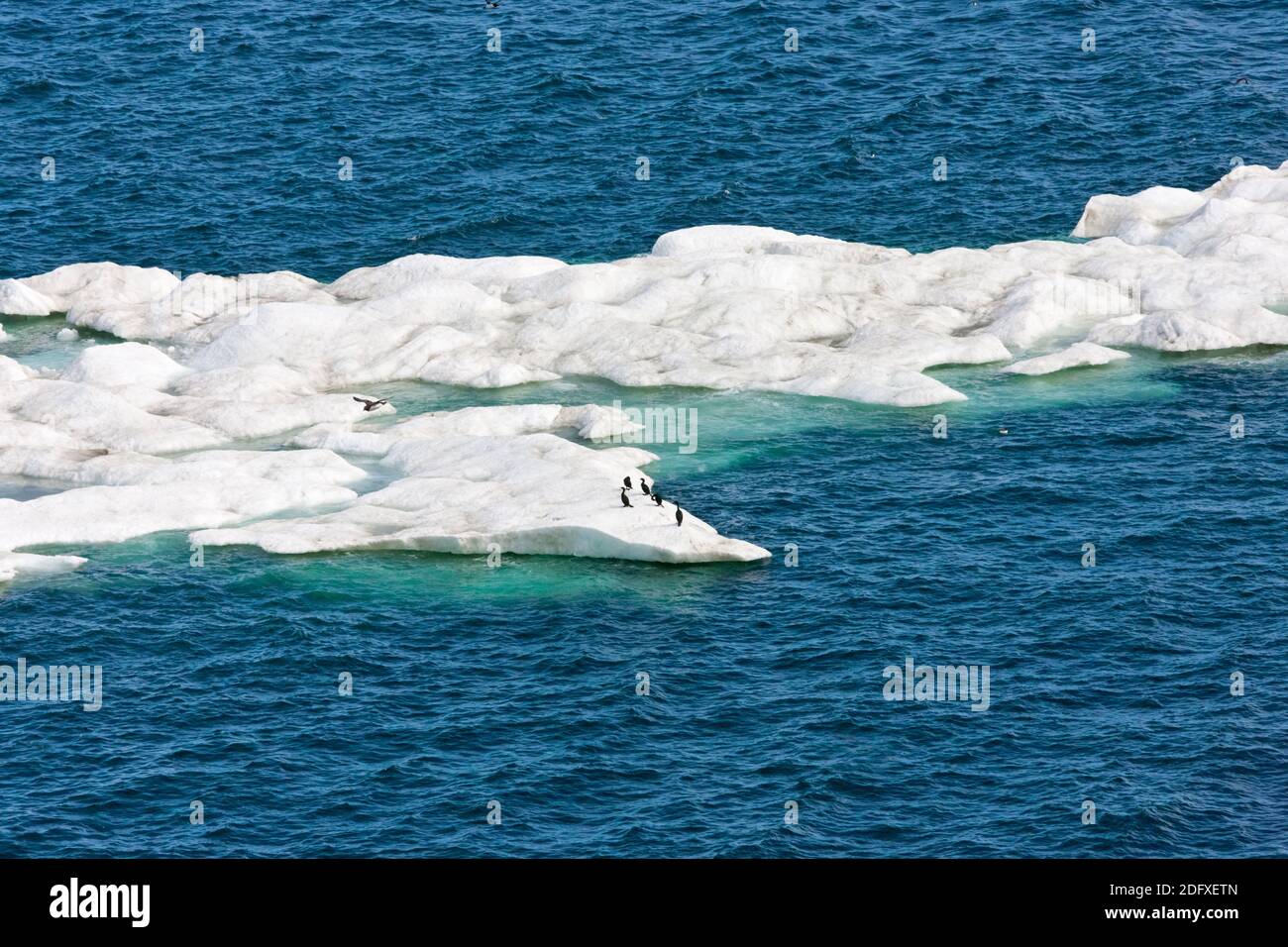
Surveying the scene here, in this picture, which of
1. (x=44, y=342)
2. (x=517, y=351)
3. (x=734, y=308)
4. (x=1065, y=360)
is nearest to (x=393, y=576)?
(x=517, y=351)

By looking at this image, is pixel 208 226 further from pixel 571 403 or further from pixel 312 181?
pixel 571 403

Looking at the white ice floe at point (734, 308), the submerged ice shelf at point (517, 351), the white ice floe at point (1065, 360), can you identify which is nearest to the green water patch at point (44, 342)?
the submerged ice shelf at point (517, 351)

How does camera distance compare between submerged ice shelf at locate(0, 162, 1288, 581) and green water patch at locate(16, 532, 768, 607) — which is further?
submerged ice shelf at locate(0, 162, 1288, 581)

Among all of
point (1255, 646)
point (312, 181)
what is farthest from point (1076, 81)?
point (1255, 646)
